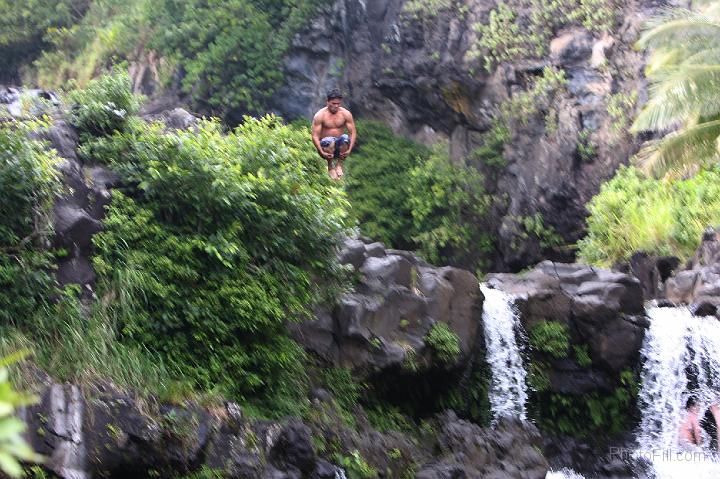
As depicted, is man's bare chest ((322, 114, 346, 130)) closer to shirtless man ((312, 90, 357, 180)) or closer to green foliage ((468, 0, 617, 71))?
shirtless man ((312, 90, 357, 180))

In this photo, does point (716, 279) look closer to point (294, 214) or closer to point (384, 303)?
point (384, 303)

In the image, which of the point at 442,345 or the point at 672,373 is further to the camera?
the point at 672,373

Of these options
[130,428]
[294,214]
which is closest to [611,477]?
[294,214]

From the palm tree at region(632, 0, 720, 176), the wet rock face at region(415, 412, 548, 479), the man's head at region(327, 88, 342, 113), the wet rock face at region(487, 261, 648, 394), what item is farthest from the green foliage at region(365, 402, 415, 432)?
the palm tree at region(632, 0, 720, 176)

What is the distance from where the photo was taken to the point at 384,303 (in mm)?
10500

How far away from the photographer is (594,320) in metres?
12.1

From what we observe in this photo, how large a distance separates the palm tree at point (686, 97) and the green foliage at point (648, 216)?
2.16 meters

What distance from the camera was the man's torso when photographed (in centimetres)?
1225

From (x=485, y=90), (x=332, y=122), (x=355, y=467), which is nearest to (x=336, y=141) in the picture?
(x=332, y=122)

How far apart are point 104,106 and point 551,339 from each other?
25.0 feet

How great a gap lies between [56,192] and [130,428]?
2.49 m

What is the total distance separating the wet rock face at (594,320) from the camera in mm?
12086

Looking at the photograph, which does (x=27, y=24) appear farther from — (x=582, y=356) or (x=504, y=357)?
(x=582, y=356)

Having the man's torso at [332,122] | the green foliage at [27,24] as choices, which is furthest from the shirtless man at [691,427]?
the green foliage at [27,24]
